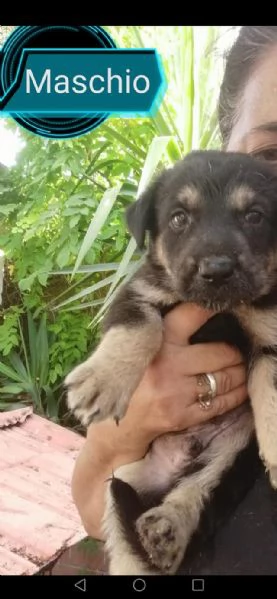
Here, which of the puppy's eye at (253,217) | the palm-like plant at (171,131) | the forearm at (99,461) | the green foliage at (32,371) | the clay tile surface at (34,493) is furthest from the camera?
the green foliage at (32,371)

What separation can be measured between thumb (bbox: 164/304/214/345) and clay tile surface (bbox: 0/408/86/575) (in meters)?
1.34

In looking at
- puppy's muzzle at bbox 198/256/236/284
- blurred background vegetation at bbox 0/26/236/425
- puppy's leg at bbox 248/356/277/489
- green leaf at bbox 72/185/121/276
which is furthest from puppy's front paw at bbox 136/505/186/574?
green leaf at bbox 72/185/121/276

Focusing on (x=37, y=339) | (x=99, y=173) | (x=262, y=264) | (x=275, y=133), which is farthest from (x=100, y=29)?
(x=37, y=339)

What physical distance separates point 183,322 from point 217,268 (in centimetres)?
28

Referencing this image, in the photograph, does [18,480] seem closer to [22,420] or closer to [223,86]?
[22,420]

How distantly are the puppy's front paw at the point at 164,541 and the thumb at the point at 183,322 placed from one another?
47cm

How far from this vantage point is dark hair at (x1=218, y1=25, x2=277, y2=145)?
2045mm

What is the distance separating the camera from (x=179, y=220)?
1747mm

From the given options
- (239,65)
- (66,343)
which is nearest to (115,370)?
(239,65)

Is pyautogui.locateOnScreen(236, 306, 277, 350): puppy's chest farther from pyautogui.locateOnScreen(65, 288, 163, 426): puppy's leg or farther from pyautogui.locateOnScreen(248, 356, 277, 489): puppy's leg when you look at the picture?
pyautogui.locateOnScreen(65, 288, 163, 426): puppy's leg

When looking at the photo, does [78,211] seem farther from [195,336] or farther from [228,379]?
[228,379]

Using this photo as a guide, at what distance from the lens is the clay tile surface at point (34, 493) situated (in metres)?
2.72
